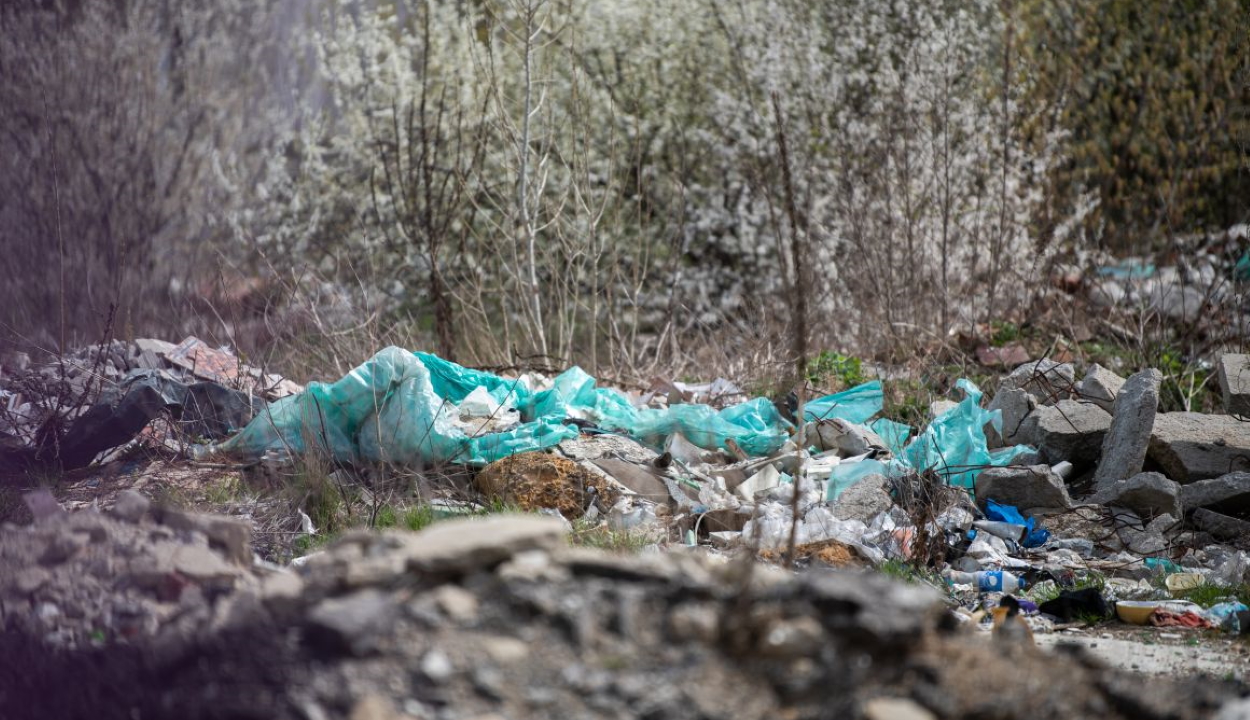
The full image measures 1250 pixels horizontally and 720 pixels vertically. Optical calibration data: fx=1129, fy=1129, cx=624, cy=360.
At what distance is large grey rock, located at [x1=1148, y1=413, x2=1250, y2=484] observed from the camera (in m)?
4.98

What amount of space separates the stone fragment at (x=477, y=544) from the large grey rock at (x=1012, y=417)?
384cm

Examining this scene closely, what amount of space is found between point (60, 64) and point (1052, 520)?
25.0 feet

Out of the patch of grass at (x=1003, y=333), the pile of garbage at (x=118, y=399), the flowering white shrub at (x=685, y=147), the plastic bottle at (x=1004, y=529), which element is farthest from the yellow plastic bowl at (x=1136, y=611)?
the flowering white shrub at (x=685, y=147)

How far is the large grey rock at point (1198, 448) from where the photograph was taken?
4977 mm

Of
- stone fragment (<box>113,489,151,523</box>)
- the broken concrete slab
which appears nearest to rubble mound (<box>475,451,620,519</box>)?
stone fragment (<box>113,489,151,523</box>)

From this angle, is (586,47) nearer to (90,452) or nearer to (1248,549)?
(90,452)

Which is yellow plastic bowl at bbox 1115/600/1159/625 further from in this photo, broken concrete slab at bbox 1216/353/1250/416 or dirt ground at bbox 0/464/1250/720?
broken concrete slab at bbox 1216/353/1250/416

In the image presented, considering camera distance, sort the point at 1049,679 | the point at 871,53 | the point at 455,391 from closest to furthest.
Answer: the point at 1049,679
the point at 455,391
the point at 871,53

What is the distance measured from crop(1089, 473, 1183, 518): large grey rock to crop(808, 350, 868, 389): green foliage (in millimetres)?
2017

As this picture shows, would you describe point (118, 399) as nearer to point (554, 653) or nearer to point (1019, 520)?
point (554, 653)

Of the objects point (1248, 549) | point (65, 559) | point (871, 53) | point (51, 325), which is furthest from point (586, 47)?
point (65, 559)

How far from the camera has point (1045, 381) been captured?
19.7ft

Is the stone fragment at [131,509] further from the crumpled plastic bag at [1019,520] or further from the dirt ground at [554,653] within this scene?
the crumpled plastic bag at [1019,520]

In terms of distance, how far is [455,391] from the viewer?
5.52m
